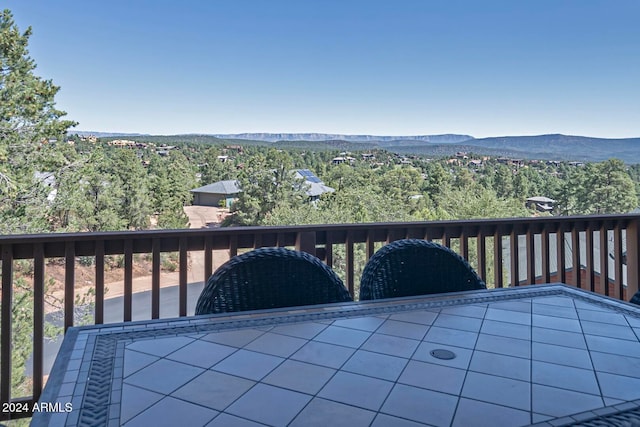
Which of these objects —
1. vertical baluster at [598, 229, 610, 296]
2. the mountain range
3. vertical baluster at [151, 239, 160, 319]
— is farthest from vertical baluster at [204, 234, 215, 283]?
the mountain range

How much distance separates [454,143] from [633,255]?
731 inches

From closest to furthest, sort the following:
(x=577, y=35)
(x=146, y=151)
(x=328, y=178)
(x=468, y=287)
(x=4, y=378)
→ (x=468, y=287), (x=4, y=378), (x=577, y=35), (x=146, y=151), (x=328, y=178)

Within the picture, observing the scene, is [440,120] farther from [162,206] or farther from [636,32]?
[162,206]

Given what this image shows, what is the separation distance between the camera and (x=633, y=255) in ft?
10.2

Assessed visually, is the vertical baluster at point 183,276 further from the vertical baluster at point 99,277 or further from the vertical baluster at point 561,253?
the vertical baluster at point 561,253

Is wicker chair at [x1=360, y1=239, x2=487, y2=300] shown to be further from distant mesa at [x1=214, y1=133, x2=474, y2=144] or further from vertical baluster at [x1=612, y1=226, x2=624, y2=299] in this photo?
distant mesa at [x1=214, y1=133, x2=474, y2=144]

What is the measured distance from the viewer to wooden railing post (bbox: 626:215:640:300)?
3066 millimetres

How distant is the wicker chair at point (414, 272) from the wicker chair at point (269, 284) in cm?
16

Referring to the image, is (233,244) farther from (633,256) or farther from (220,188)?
(220,188)

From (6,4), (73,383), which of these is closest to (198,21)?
(6,4)

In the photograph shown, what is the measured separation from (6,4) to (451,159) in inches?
696

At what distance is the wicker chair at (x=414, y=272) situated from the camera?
1600 millimetres

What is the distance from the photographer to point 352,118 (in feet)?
78.1

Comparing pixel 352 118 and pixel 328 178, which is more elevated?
pixel 352 118
